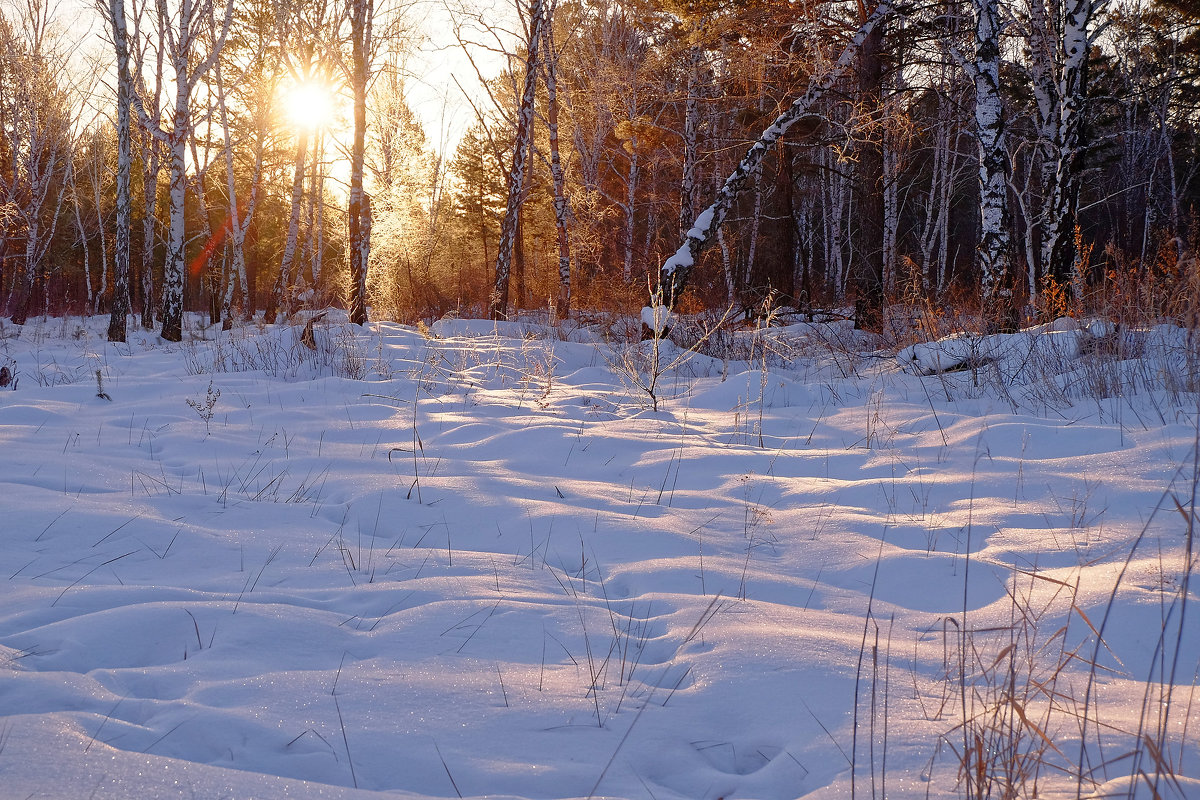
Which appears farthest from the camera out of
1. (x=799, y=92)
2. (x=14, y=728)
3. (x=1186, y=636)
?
(x=799, y=92)

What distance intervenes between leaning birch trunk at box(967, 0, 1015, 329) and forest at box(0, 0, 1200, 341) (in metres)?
0.02

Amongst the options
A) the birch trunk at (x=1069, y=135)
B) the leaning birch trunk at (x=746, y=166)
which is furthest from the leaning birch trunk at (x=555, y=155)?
the birch trunk at (x=1069, y=135)

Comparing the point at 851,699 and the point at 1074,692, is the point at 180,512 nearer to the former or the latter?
the point at 851,699

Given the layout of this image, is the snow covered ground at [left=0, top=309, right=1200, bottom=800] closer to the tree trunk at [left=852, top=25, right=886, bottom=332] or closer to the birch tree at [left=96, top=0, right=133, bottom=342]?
the tree trunk at [left=852, top=25, right=886, bottom=332]

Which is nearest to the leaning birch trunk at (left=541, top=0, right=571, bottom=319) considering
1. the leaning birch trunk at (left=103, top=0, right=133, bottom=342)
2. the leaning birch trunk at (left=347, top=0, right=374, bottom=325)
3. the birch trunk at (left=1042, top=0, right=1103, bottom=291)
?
the leaning birch trunk at (left=347, top=0, right=374, bottom=325)

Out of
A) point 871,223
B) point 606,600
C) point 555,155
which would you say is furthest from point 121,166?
point 606,600

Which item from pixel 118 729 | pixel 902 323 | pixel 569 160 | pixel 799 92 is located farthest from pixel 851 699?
pixel 569 160

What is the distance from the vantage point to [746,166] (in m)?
8.88

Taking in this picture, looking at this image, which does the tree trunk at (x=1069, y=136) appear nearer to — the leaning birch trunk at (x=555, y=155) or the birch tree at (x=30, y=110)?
the leaning birch trunk at (x=555, y=155)

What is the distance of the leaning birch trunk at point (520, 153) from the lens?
12.2 meters

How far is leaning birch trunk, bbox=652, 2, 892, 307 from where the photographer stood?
8.54 metres

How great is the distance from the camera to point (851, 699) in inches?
60.4

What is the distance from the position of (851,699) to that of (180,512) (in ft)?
8.01

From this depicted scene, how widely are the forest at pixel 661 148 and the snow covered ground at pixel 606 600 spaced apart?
39.7 inches
